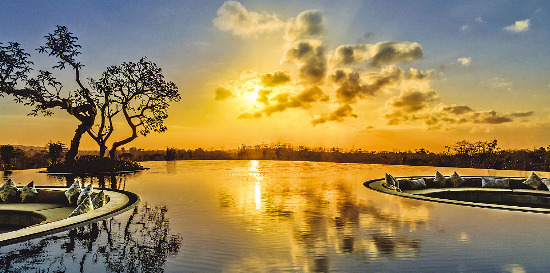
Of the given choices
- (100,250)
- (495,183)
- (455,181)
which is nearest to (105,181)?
(100,250)

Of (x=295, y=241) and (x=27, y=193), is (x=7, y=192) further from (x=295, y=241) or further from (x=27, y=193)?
(x=295, y=241)

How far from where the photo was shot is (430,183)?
61.0 feet

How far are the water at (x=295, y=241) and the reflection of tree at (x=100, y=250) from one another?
18mm

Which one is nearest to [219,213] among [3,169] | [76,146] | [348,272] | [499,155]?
[348,272]

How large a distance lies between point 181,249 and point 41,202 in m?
9.79

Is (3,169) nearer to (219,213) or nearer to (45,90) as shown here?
(45,90)

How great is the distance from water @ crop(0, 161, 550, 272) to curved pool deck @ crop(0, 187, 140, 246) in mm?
448

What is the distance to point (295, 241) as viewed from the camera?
7305 millimetres

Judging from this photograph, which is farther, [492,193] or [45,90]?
[45,90]

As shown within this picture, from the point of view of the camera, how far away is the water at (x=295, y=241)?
229 inches

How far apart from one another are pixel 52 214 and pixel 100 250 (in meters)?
6.56

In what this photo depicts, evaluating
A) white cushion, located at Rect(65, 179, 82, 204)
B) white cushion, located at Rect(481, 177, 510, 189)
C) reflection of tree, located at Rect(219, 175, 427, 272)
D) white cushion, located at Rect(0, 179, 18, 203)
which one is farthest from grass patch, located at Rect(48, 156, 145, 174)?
white cushion, located at Rect(481, 177, 510, 189)

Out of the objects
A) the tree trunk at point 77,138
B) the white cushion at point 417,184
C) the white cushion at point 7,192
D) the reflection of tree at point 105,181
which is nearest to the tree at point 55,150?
the tree trunk at point 77,138

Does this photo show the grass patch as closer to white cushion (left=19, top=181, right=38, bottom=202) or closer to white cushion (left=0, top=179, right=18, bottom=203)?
white cushion (left=0, top=179, right=18, bottom=203)
